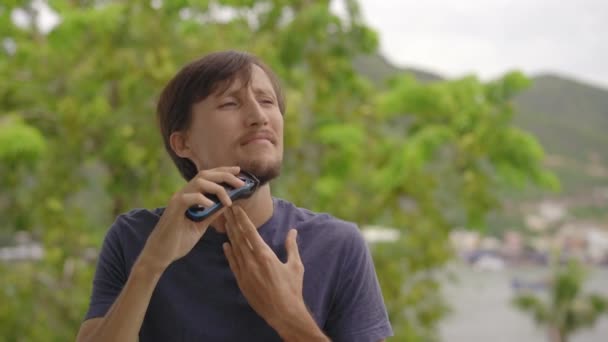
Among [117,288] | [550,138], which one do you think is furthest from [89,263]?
[550,138]

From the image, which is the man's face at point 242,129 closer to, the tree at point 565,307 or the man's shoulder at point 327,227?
the man's shoulder at point 327,227

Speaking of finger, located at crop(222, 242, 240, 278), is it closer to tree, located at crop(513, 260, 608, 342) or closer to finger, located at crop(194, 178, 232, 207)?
finger, located at crop(194, 178, 232, 207)

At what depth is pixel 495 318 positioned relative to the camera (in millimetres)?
49312

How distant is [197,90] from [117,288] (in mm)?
320

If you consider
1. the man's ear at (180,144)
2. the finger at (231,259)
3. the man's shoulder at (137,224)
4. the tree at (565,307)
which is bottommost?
the tree at (565,307)

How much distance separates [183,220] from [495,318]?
5057 cm

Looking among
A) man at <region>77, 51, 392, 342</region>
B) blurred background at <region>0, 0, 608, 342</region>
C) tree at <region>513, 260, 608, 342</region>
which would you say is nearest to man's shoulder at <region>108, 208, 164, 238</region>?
man at <region>77, 51, 392, 342</region>

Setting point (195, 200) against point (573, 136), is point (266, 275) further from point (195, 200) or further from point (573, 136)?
point (573, 136)

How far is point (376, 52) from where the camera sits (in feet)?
19.5

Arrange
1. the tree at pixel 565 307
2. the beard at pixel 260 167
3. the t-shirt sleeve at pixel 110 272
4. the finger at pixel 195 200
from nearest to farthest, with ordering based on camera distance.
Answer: the finger at pixel 195 200 → the beard at pixel 260 167 → the t-shirt sleeve at pixel 110 272 → the tree at pixel 565 307

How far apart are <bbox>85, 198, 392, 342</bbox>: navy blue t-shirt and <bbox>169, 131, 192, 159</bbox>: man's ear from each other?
0.12 m

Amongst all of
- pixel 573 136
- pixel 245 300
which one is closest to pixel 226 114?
pixel 245 300

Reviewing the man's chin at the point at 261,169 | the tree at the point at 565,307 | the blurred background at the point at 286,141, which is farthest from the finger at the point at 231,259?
the tree at the point at 565,307

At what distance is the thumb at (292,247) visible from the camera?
1.08 meters
